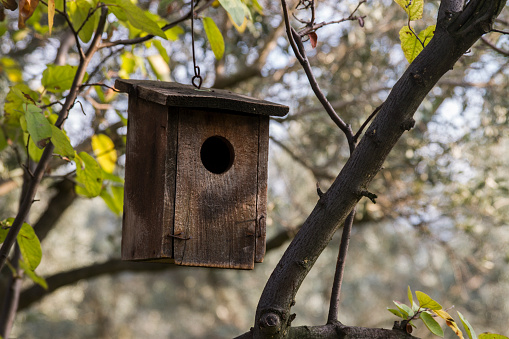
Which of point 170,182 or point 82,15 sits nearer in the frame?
point 170,182

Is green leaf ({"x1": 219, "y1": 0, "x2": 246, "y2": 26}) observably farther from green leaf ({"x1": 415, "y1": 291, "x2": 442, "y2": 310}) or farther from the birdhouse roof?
green leaf ({"x1": 415, "y1": 291, "x2": 442, "y2": 310})

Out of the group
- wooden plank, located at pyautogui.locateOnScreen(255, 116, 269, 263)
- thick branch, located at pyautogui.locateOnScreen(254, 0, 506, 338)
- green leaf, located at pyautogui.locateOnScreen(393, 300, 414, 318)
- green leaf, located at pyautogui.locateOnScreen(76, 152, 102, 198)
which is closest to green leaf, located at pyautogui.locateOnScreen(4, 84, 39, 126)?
green leaf, located at pyautogui.locateOnScreen(76, 152, 102, 198)

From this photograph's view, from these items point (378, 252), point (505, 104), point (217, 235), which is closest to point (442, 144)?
point (505, 104)

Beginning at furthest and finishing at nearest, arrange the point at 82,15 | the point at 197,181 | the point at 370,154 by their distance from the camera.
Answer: the point at 82,15 → the point at 197,181 → the point at 370,154

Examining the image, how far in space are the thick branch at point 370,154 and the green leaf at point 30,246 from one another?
830 mm

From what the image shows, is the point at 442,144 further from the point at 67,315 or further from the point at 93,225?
the point at 93,225

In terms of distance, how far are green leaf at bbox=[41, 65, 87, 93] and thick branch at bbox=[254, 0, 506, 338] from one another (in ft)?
3.64

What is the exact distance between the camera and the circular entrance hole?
2068 millimetres

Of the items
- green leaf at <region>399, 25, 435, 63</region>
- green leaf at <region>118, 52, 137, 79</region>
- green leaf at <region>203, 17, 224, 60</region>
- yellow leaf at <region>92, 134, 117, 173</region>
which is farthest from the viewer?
green leaf at <region>118, 52, 137, 79</region>

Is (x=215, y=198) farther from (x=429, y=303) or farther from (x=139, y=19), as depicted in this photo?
(x=429, y=303)

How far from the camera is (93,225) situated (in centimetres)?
1638

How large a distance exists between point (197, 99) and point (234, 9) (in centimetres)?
28

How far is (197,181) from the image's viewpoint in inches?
72.3

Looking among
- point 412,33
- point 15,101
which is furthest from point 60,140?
point 412,33
